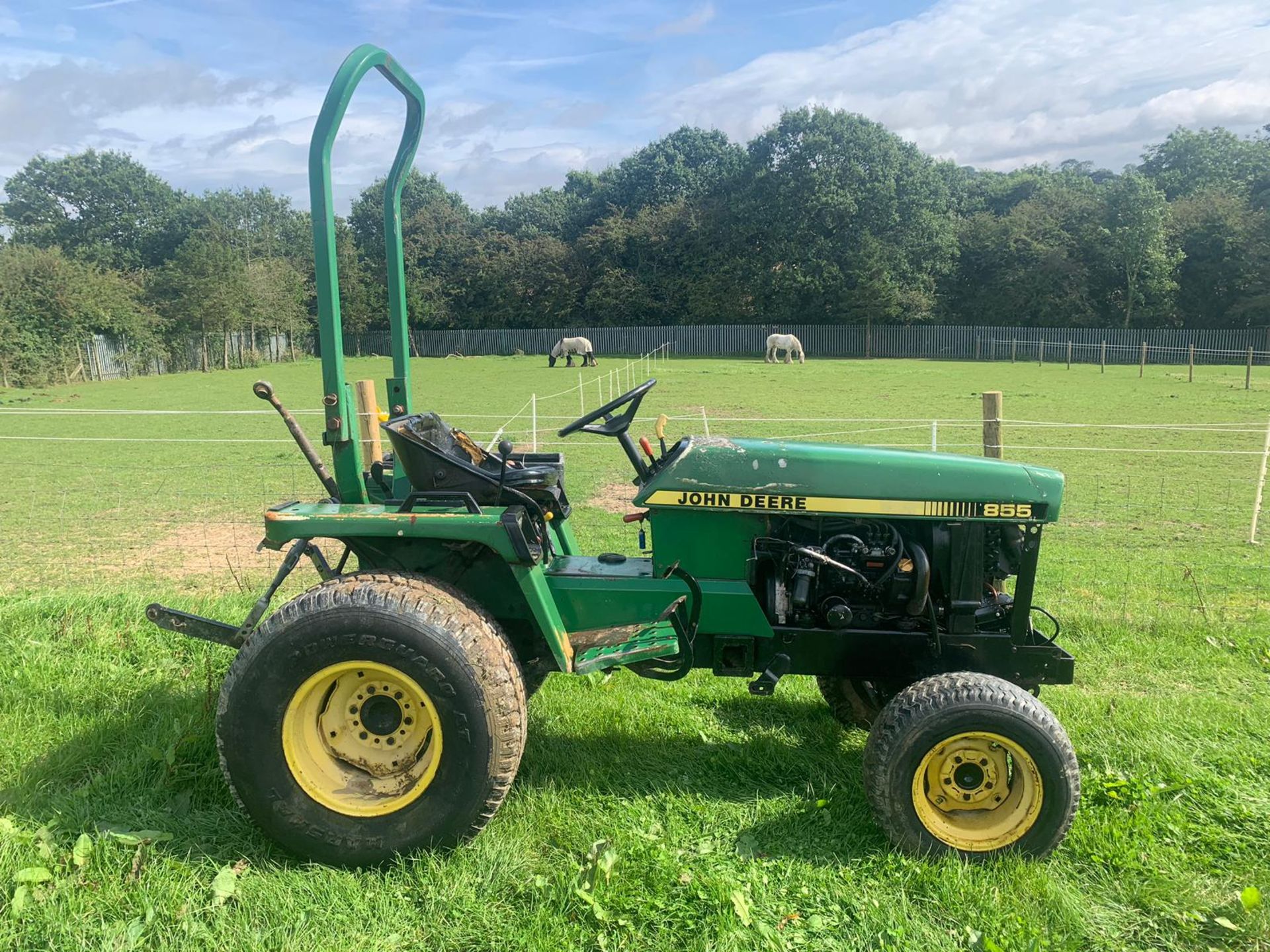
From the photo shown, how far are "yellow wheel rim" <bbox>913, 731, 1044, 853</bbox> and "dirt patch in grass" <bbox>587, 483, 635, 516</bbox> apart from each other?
5.26 meters

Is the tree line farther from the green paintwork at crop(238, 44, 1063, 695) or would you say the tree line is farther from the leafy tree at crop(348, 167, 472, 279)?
the green paintwork at crop(238, 44, 1063, 695)

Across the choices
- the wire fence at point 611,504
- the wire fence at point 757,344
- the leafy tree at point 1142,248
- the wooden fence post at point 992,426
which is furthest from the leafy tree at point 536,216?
the wooden fence post at point 992,426

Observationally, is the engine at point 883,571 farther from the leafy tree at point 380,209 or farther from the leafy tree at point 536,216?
the leafy tree at point 536,216

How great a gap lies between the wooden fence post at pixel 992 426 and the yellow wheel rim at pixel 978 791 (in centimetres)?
363

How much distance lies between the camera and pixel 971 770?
2.74 meters

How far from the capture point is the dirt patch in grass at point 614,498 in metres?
8.27

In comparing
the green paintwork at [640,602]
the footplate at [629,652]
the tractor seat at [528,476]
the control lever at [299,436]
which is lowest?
the footplate at [629,652]

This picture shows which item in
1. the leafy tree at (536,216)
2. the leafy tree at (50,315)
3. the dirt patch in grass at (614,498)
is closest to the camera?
the dirt patch in grass at (614,498)

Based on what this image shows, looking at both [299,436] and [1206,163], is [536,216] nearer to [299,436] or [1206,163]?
[1206,163]

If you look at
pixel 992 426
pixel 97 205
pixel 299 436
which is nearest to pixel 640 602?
pixel 299 436

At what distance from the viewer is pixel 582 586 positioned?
117 inches

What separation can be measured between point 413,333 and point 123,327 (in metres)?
15.1

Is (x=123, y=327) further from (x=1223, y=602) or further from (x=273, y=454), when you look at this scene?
(x=1223, y=602)

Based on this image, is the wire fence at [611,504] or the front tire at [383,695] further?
the wire fence at [611,504]
